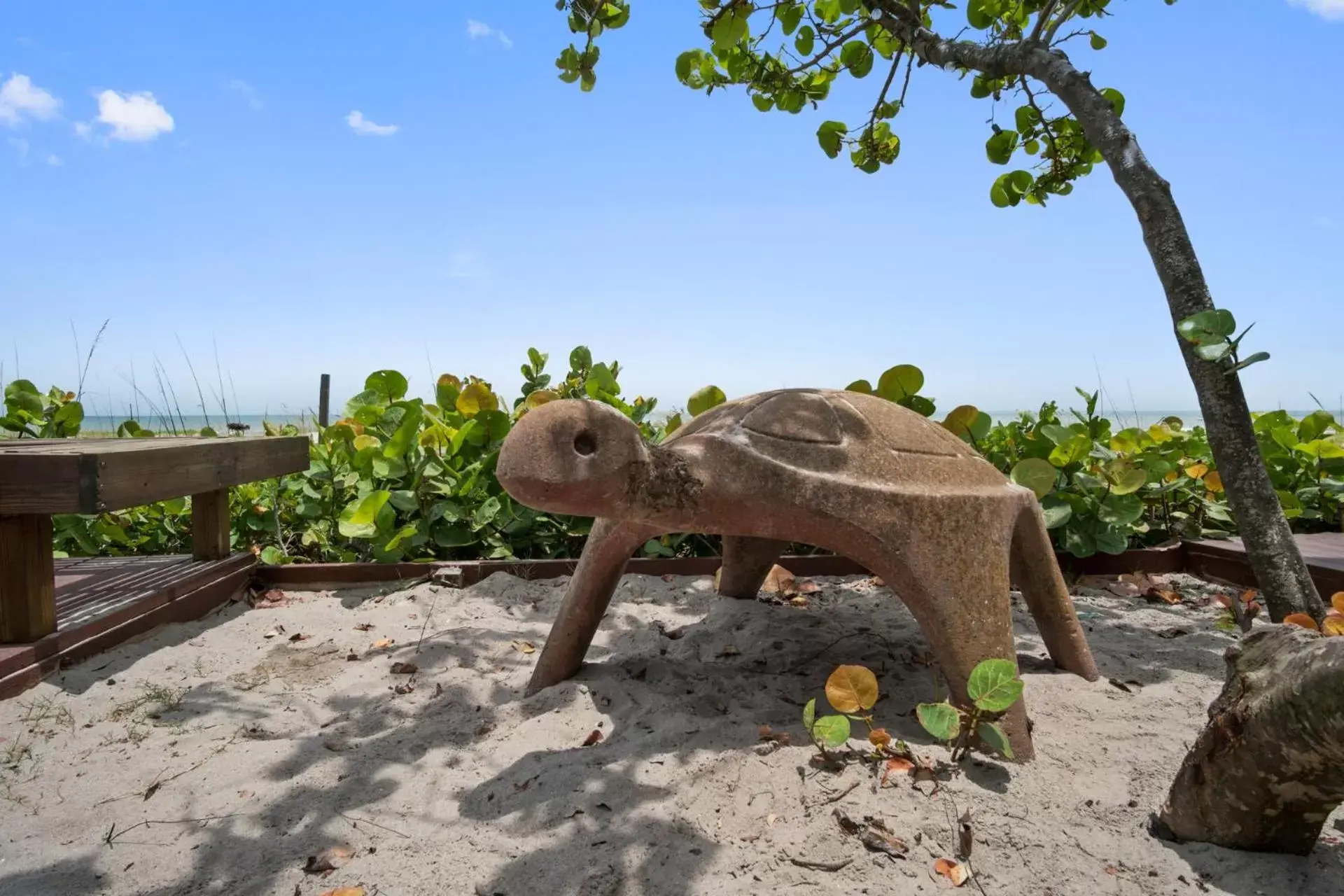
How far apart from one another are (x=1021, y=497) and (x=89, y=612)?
323 cm

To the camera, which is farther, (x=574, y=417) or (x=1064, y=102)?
(x=1064, y=102)

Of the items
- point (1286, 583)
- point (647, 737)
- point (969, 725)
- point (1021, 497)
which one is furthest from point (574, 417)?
point (1286, 583)

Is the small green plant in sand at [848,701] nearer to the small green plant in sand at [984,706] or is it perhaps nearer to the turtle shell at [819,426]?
the small green plant in sand at [984,706]

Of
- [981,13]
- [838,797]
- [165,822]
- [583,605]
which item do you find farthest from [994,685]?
[981,13]

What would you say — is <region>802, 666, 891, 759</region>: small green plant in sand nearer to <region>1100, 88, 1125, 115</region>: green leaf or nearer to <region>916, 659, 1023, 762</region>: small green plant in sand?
<region>916, 659, 1023, 762</region>: small green plant in sand

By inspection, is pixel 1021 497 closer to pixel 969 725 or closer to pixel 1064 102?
pixel 969 725

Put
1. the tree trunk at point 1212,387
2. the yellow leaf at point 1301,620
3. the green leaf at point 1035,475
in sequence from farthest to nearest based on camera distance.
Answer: the green leaf at point 1035,475, the tree trunk at point 1212,387, the yellow leaf at point 1301,620

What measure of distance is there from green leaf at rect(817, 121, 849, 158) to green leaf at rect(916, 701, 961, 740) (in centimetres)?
330

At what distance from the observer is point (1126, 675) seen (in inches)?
102

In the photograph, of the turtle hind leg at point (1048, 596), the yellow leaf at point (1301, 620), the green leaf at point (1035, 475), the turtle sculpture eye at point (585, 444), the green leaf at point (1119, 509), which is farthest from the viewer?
the green leaf at point (1119, 509)

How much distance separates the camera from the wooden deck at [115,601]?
8.29 feet

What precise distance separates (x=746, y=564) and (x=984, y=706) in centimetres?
147

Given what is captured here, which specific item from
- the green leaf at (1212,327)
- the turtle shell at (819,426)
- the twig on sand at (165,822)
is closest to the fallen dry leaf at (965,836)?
the turtle shell at (819,426)

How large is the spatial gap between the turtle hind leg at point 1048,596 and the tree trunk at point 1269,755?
776 millimetres
